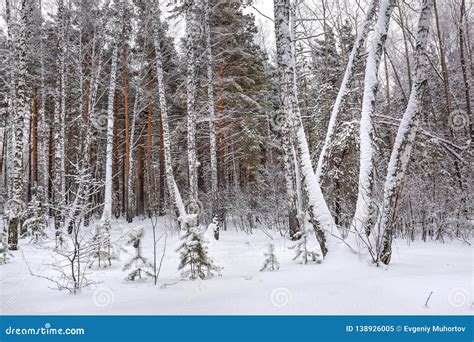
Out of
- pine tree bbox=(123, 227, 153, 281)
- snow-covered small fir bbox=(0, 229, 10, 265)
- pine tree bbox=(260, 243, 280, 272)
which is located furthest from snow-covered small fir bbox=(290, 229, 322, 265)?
snow-covered small fir bbox=(0, 229, 10, 265)

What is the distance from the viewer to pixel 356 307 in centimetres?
299

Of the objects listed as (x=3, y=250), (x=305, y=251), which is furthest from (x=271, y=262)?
(x=3, y=250)

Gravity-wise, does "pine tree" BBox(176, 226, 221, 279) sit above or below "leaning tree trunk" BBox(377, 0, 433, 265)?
below

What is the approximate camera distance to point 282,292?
3.45 meters

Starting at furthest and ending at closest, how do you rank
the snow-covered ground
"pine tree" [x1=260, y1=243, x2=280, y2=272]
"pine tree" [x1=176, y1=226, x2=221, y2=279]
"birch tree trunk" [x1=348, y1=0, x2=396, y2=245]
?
"birch tree trunk" [x1=348, y1=0, x2=396, y2=245] → "pine tree" [x1=260, y1=243, x2=280, y2=272] → "pine tree" [x1=176, y1=226, x2=221, y2=279] → the snow-covered ground

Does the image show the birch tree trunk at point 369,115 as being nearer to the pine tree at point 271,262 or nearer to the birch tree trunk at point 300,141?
the birch tree trunk at point 300,141

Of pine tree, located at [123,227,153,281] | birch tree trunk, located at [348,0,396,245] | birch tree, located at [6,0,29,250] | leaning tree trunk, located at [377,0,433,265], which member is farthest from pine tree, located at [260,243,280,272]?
birch tree, located at [6,0,29,250]

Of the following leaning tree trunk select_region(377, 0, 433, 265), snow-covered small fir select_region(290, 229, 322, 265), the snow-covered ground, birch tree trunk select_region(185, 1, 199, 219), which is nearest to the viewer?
the snow-covered ground

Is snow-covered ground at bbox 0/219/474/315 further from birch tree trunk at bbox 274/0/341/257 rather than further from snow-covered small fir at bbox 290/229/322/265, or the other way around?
birch tree trunk at bbox 274/0/341/257

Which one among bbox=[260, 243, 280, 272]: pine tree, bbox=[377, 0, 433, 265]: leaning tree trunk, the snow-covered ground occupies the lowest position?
the snow-covered ground

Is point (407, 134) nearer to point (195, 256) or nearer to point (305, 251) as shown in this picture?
point (305, 251)

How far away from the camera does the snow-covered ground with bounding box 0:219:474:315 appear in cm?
305

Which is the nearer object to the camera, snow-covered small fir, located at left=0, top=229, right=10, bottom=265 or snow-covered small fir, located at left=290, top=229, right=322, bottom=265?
snow-covered small fir, located at left=290, top=229, right=322, bottom=265
